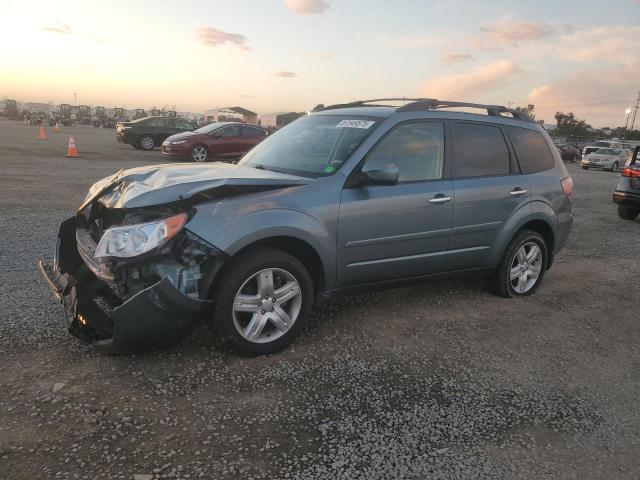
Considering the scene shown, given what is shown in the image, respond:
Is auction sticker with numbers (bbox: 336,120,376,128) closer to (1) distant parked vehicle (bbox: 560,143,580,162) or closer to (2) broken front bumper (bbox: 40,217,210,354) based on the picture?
(2) broken front bumper (bbox: 40,217,210,354)

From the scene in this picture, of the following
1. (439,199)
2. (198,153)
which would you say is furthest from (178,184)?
(198,153)

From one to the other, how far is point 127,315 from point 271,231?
102 cm

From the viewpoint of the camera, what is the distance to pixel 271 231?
3.34 metres

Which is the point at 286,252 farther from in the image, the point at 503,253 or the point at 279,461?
the point at 503,253

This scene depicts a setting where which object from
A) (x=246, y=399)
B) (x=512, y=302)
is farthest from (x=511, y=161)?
(x=246, y=399)

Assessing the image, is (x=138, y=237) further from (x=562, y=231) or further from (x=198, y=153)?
(x=198, y=153)

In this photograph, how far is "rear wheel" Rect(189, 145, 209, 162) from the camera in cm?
1689

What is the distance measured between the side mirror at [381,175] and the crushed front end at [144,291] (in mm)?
1215

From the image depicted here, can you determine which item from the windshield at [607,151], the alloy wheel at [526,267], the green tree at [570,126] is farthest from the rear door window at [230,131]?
the green tree at [570,126]

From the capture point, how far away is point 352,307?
455 cm

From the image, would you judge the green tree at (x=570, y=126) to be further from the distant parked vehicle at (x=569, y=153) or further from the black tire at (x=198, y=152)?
the black tire at (x=198, y=152)

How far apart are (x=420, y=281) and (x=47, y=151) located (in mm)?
17685

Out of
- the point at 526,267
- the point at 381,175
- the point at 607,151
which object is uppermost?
the point at 607,151

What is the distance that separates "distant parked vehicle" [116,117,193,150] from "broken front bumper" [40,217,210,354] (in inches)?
766
